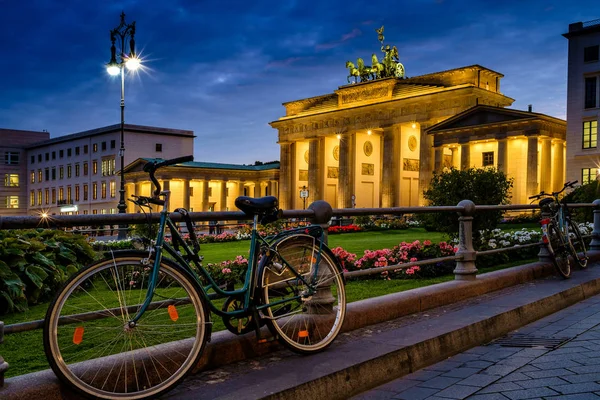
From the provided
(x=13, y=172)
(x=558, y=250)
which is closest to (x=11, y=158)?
(x=13, y=172)

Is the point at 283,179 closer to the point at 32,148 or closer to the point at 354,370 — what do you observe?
the point at 32,148

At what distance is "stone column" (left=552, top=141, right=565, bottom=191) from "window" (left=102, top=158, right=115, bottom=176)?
58.4 meters

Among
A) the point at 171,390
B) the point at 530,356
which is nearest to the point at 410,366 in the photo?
the point at 530,356

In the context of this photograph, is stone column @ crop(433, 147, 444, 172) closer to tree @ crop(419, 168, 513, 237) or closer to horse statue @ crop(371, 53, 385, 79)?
horse statue @ crop(371, 53, 385, 79)

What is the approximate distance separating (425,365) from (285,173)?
77162 mm

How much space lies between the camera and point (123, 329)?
382 cm

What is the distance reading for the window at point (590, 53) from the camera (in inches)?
1984

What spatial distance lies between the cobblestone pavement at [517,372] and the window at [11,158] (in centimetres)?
11645

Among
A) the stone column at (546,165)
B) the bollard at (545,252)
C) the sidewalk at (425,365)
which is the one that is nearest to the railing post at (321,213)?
the sidewalk at (425,365)

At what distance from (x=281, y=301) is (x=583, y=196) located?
27381 mm

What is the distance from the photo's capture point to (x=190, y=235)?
4.22 m

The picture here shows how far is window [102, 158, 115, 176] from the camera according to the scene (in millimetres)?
88125

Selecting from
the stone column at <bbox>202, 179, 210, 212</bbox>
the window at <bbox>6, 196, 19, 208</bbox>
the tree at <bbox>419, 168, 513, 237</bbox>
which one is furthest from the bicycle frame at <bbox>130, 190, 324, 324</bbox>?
the window at <bbox>6, 196, 19, 208</bbox>

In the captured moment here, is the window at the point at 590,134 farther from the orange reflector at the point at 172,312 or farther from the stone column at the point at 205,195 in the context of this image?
the orange reflector at the point at 172,312
